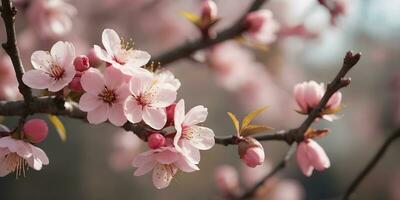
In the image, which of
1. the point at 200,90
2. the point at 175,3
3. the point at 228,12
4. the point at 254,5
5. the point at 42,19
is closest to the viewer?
the point at 254,5

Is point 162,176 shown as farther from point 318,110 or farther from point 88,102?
point 318,110

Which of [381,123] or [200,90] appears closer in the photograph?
[381,123]

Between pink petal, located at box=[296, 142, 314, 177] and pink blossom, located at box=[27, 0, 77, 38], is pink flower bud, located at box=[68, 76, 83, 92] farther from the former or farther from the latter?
pink blossom, located at box=[27, 0, 77, 38]

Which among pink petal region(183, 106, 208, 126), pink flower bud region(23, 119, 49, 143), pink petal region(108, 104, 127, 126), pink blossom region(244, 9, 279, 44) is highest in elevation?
pink petal region(108, 104, 127, 126)

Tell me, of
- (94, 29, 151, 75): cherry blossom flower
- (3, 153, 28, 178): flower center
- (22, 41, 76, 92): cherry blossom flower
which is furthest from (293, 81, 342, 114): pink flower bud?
(3, 153, 28, 178): flower center

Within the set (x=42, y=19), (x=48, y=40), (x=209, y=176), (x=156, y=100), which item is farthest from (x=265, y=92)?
(x=209, y=176)

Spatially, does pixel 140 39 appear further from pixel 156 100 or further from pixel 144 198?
pixel 144 198
